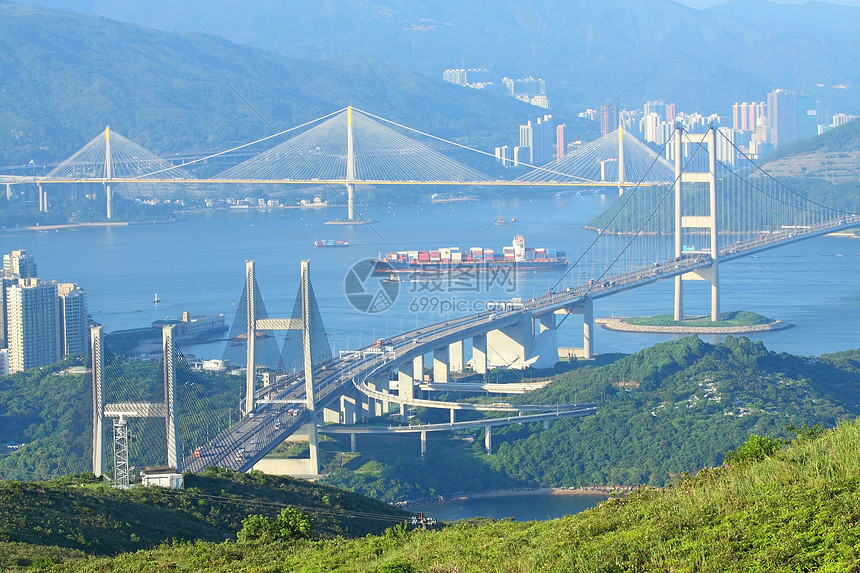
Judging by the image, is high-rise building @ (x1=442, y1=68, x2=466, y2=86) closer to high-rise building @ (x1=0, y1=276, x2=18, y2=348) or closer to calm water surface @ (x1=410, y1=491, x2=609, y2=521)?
high-rise building @ (x1=0, y1=276, x2=18, y2=348)

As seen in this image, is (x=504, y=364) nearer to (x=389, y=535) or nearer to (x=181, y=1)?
(x=389, y=535)

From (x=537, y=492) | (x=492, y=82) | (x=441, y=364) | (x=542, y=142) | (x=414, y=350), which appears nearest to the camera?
(x=537, y=492)

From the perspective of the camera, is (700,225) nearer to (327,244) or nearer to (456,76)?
(327,244)

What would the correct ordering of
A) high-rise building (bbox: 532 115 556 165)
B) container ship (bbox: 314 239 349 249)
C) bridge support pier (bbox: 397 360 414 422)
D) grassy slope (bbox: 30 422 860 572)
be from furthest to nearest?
high-rise building (bbox: 532 115 556 165), container ship (bbox: 314 239 349 249), bridge support pier (bbox: 397 360 414 422), grassy slope (bbox: 30 422 860 572)

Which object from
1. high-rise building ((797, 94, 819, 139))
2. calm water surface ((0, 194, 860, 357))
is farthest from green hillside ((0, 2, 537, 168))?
high-rise building ((797, 94, 819, 139))

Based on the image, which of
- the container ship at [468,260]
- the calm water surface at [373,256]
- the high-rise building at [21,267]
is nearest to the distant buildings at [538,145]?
the calm water surface at [373,256]

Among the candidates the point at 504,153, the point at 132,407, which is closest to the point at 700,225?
the point at 132,407
